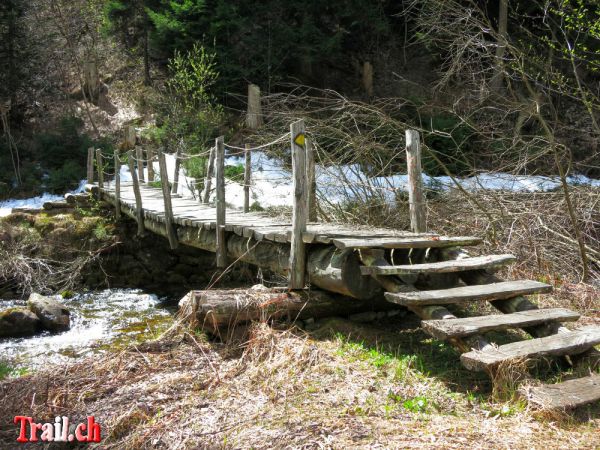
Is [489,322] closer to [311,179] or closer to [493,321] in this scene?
[493,321]

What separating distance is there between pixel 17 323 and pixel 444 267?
5.69 meters

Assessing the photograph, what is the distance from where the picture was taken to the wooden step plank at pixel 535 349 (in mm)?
3459

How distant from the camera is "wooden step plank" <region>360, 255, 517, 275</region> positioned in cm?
431

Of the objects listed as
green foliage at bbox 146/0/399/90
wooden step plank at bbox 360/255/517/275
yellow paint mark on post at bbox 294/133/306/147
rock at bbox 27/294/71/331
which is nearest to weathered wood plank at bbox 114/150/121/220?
rock at bbox 27/294/71/331

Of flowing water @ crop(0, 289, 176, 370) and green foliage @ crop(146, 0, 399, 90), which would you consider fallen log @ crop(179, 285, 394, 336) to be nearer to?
flowing water @ crop(0, 289, 176, 370)

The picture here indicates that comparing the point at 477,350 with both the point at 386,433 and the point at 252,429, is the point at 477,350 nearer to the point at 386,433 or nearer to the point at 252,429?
the point at 386,433

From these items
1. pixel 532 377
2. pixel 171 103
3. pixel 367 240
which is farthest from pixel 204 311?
pixel 171 103

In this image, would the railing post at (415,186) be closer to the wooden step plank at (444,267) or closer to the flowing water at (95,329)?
the wooden step plank at (444,267)

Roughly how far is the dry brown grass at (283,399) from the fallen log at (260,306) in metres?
0.16

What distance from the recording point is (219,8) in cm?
1560

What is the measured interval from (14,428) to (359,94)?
1549 centimetres

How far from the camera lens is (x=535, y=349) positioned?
3639 millimetres

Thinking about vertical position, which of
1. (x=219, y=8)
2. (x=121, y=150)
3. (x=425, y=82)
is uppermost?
(x=219, y=8)

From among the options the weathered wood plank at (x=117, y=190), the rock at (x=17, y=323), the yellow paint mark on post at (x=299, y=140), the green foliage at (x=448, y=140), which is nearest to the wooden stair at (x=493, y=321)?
the yellow paint mark on post at (x=299, y=140)
